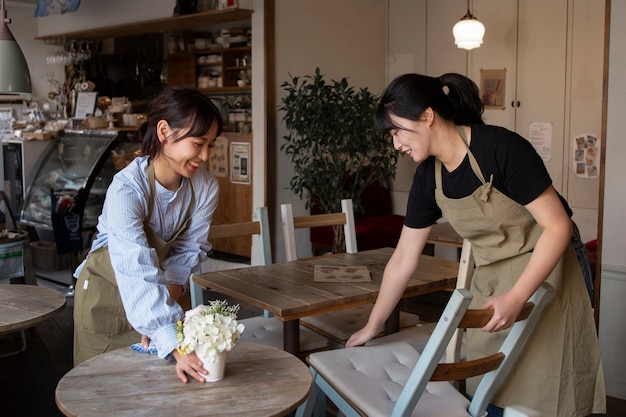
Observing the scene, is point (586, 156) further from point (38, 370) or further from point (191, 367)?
point (191, 367)

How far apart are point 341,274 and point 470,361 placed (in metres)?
1.24

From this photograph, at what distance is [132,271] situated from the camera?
80.8 inches

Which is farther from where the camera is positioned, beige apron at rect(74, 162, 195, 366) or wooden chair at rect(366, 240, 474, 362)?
wooden chair at rect(366, 240, 474, 362)

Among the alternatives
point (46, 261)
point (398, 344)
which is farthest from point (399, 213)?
point (398, 344)

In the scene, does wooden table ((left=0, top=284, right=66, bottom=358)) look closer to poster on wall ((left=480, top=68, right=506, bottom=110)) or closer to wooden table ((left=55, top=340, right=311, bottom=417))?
wooden table ((left=55, top=340, right=311, bottom=417))

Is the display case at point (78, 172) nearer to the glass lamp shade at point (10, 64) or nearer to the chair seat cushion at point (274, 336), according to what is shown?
the glass lamp shade at point (10, 64)

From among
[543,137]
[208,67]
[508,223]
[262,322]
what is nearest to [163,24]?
[208,67]

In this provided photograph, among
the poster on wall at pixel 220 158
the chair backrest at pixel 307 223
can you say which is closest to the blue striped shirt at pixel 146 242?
the chair backrest at pixel 307 223

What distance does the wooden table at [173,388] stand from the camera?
5.86ft

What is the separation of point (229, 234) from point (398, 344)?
1.14 meters

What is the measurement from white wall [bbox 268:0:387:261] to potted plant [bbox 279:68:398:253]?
185mm

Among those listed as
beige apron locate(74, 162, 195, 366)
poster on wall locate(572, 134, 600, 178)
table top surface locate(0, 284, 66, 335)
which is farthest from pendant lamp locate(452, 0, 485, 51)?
beige apron locate(74, 162, 195, 366)

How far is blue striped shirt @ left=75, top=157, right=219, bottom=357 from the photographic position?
203 centimetres

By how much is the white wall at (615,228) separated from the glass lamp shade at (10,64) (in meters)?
2.98
